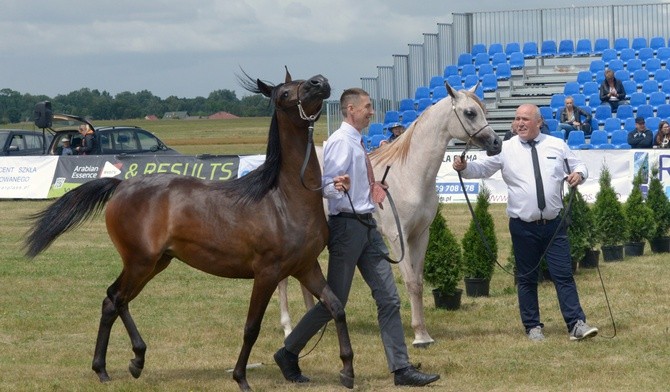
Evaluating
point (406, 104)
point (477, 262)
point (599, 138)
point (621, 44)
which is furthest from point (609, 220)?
point (621, 44)

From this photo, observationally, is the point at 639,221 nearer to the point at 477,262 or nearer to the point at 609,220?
the point at 609,220

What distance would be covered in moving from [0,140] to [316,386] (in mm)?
24732

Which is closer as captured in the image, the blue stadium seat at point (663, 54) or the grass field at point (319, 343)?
the grass field at point (319, 343)

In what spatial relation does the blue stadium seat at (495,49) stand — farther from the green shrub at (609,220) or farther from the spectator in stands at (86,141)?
the green shrub at (609,220)

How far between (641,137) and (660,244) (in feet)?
24.6

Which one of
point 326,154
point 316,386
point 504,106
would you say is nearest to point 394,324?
point 316,386

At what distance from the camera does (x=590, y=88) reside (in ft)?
88.2

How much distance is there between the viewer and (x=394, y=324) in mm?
7887

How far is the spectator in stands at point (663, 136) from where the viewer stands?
878 inches

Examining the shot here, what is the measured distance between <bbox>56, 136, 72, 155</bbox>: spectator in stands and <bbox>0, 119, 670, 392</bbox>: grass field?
547 inches

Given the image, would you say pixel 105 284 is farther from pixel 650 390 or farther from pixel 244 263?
pixel 650 390

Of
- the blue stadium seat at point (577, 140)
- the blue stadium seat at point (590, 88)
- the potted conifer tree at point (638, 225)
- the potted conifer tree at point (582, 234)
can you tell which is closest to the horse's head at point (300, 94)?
the potted conifer tree at point (582, 234)

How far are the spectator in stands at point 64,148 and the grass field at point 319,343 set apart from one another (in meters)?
13.9

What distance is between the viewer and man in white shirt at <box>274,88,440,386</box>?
7.72 metres
